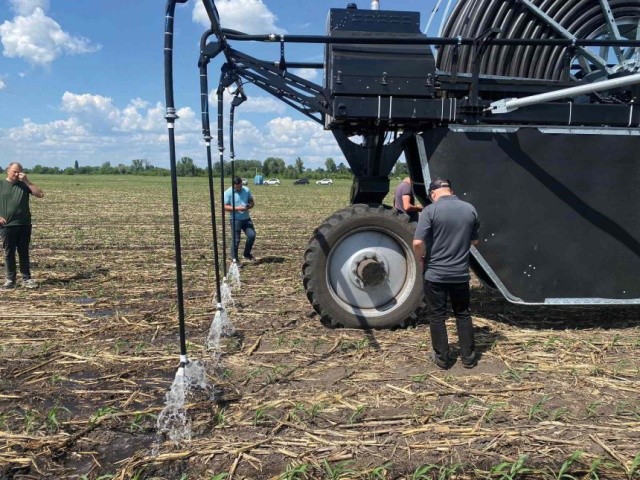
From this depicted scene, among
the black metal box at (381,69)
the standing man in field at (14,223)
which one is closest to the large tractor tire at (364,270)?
the black metal box at (381,69)

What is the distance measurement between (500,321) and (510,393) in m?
2.08

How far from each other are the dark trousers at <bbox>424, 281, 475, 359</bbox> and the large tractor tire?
29.6 inches

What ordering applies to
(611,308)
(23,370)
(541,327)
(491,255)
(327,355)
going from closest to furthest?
(23,370)
(327,355)
(491,255)
(541,327)
(611,308)

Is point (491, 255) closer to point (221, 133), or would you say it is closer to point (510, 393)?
point (510, 393)

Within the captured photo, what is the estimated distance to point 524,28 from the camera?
18.3 ft

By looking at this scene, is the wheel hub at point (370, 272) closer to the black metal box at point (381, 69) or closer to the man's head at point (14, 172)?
the black metal box at point (381, 69)

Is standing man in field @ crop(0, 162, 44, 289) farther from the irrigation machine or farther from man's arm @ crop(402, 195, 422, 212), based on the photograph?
man's arm @ crop(402, 195, 422, 212)

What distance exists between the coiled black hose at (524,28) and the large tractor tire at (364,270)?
176cm

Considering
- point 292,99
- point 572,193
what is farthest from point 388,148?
point 572,193

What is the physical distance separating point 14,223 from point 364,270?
559 cm

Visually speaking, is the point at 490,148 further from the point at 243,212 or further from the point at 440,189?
the point at 243,212

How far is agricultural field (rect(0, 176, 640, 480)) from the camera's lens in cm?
321

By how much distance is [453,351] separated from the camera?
16.6 ft

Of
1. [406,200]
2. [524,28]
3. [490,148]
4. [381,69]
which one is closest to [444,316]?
[490,148]
